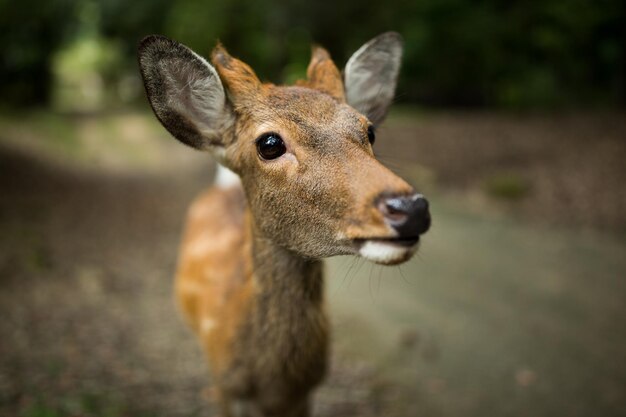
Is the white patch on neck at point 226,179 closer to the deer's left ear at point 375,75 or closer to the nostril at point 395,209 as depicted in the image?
the deer's left ear at point 375,75

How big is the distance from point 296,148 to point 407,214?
707mm

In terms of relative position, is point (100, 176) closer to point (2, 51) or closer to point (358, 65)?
point (2, 51)

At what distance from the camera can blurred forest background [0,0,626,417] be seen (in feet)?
14.9

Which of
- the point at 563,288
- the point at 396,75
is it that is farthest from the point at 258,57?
the point at 396,75

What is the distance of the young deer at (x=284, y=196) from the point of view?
7.16 ft

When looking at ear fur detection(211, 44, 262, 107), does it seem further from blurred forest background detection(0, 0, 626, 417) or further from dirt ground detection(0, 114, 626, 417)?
blurred forest background detection(0, 0, 626, 417)

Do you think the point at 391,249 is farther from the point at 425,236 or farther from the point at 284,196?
the point at 425,236

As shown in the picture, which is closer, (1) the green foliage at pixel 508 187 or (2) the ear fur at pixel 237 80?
(2) the ear fur at pixel 237 80

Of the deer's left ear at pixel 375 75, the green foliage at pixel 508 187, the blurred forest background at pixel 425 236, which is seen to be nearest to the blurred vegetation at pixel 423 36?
the blurred forest background at pixel 425 236

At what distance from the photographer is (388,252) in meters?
2.03

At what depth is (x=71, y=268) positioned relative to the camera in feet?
21.0

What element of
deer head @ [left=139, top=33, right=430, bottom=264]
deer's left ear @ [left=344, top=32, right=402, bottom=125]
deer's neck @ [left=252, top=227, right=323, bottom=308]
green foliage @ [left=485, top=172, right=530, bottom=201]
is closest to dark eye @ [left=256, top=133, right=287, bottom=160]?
deer head @ [left=139, top=33, right=430, bottom=264]

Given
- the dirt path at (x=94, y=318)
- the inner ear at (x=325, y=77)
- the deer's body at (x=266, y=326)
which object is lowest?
the dirt path at (x=94, y=318)

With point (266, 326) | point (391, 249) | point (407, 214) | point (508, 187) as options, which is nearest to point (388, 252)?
point (391, 249)
